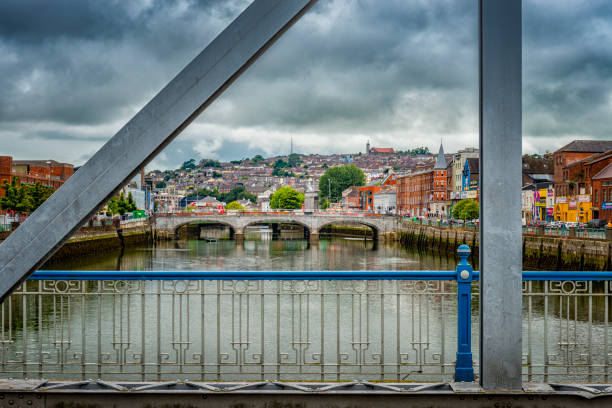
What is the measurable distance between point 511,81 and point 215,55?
1.51m

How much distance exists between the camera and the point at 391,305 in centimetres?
1501

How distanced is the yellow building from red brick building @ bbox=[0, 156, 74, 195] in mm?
43262

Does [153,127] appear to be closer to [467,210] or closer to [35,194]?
[35,194]

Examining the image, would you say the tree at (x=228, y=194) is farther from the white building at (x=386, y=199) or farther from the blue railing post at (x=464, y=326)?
the blue railing post at (x=464, y=326)

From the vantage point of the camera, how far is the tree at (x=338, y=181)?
123m

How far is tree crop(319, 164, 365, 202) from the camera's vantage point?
123125 millimetres

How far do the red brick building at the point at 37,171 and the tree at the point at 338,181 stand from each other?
2582 inches

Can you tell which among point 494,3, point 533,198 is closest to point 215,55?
point 494,3

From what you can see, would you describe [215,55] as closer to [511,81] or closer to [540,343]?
[511,81]

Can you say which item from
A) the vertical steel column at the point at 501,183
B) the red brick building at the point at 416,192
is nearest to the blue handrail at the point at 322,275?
the vertical steel column at the point at 501,183

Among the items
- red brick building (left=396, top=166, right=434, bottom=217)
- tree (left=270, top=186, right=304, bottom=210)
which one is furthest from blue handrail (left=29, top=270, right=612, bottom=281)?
tree (left=270, top=186, right=304, bottom=210)

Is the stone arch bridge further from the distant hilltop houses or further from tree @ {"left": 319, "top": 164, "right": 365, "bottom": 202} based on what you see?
tree @ {"left": 319, "top": 164, "right": 365, "bottom": 202}

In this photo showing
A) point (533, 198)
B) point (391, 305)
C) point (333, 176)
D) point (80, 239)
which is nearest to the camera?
point (391, 305)

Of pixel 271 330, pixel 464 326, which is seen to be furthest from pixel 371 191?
pixel 464 326
